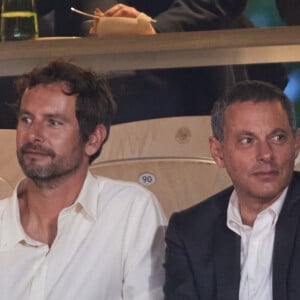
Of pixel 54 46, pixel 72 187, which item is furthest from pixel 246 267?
pixel 54 46

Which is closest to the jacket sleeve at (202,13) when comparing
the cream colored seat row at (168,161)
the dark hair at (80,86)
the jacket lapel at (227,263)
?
the cream colored seat row at (168,161)

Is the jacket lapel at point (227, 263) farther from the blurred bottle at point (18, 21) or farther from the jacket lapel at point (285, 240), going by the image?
the blurred bottle at point (18, 21)

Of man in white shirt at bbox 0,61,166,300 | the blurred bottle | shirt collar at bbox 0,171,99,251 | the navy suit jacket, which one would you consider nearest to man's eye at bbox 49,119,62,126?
man in white shirt at bbox 0,61,166,300

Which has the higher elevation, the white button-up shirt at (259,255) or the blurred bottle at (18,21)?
the blurred bottle at (18,21)

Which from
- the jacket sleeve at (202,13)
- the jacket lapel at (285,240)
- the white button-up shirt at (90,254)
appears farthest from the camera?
the jacket sleeve at (202,13)

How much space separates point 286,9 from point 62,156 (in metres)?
1.13

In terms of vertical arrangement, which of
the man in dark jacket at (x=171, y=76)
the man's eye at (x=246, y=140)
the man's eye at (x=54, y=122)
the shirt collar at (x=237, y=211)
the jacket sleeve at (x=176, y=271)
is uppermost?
the man in dark jacket at (x=171, y=76)

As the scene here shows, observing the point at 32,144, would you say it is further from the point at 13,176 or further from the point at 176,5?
the point at 176,5

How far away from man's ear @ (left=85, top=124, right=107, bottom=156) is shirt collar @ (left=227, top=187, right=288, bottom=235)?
30 cm

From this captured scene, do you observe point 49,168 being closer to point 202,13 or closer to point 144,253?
point 144,253

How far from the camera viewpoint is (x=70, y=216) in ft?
5.22

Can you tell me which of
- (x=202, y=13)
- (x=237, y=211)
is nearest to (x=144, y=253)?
(x=237, y=211)

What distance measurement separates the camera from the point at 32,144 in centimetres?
155

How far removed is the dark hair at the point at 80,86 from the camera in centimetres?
161
